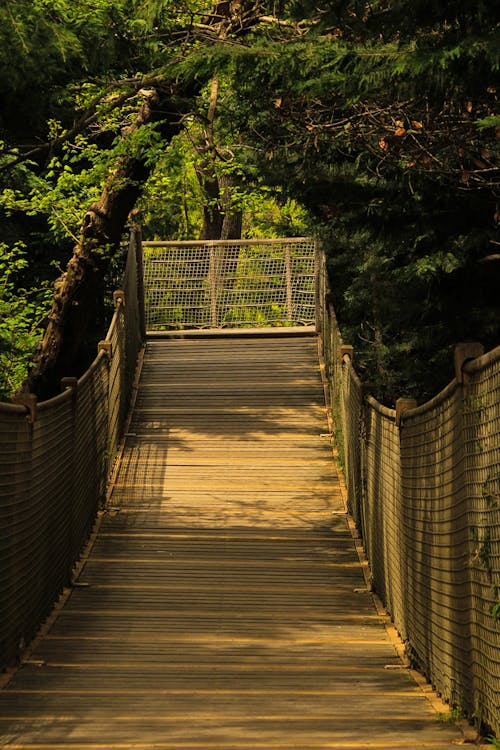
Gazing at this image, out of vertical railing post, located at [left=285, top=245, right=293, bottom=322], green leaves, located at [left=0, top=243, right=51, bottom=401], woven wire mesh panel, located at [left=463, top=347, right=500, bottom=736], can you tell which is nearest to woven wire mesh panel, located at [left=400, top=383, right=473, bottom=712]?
woven wire mesh panel, located at [left=463, top=347, right=500, bottom=736]

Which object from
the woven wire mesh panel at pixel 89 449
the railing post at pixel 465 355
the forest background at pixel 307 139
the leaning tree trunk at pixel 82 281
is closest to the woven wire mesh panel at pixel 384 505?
the forest background at pixel 307 139

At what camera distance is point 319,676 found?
6469mm

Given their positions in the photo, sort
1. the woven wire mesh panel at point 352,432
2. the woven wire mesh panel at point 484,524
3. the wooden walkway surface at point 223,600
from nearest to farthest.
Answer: the woven wire mesh panel at point 484,524
the wooden walkway surface at point 223,600
the woven wire mesh panel at point 352,432

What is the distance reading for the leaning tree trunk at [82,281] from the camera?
46.7 ft

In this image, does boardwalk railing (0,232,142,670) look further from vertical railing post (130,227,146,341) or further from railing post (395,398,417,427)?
vertical railing post (130,227,146,341)

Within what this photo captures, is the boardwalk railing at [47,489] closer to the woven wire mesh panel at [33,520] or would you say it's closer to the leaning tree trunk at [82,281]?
the woven wire mesh panel at [33,520]

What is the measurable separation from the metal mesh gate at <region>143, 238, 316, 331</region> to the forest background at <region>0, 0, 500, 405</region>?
68 centimetres

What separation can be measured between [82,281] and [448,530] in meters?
9.48

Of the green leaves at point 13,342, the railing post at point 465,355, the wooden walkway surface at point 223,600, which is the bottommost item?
the wooden walkway surface at point 223,600

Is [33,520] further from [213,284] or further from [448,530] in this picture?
[213,284]

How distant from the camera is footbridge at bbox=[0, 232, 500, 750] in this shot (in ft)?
16.0

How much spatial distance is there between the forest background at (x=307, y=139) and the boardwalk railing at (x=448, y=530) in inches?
48.9

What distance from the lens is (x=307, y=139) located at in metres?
10.6

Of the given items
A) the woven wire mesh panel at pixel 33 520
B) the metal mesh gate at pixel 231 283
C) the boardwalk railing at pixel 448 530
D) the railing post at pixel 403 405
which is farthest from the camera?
the metal mesh gate at pixel 231 283
